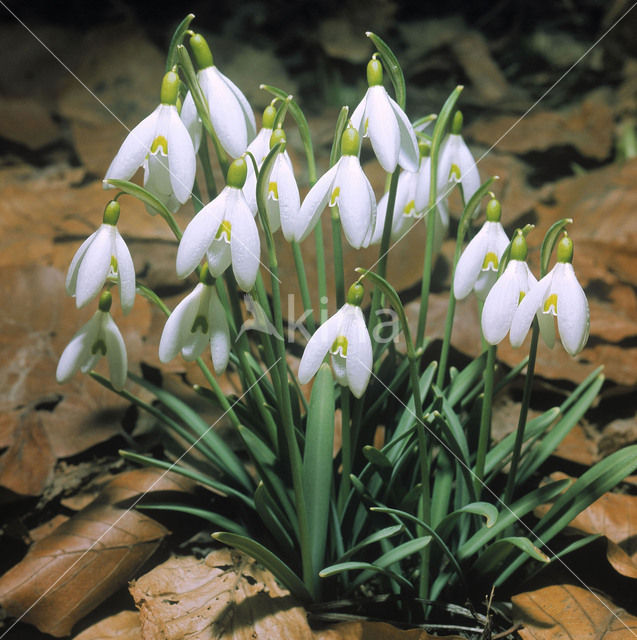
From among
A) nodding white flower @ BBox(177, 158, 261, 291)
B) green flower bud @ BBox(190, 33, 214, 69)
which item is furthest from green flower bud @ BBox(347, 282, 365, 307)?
green flower bud @ BBox(190, 33, 214, 69)

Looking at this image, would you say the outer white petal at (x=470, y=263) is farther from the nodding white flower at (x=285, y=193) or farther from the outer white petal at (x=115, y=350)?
the outer white petal at (x=115, y=350)

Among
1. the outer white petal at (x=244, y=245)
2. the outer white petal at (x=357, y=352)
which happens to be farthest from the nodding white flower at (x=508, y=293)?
the outer white petal at (x=244, y=245)

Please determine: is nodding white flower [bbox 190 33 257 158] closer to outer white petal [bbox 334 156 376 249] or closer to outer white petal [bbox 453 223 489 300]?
outer white petal [bbox 334 156 376 249]

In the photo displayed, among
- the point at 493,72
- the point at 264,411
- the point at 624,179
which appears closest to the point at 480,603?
the point at 264,411

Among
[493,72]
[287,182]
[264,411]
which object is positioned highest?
[493,72]

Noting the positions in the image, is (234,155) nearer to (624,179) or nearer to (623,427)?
(623,427)

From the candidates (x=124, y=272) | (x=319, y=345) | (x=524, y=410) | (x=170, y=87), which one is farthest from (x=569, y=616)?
(x=170, y=87)

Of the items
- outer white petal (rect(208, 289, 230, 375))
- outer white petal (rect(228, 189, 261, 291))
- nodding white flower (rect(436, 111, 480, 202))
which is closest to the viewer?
outer white petal (rect(228, 189, 261, 291))
